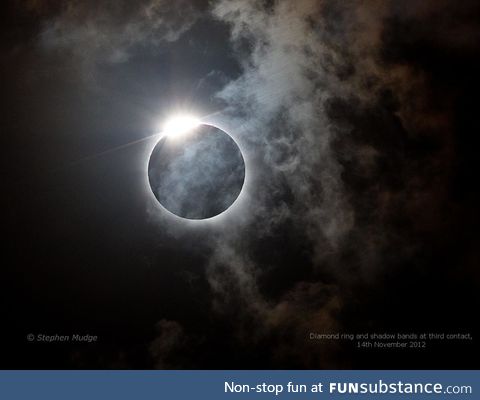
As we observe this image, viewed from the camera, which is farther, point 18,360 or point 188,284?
point 188,284

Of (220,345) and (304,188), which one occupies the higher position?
(304,188)

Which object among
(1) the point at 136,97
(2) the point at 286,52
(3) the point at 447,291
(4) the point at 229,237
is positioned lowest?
(3) the point at 447,291

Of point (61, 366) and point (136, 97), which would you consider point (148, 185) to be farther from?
point (61, 366)

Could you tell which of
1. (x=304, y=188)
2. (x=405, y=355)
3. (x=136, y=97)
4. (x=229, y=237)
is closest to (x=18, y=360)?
(x=229, y=237)

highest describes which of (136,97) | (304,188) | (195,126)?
(136,97)

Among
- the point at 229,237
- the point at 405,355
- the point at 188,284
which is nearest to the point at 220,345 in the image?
the point at 188,284

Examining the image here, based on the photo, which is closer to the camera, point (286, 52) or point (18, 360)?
Result: point (18, 360)

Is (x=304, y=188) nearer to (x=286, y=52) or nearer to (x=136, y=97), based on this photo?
(x=286, y=52)

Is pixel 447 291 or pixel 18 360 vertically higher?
pixel 447 291

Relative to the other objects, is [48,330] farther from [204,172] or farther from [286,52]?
[286,52]
